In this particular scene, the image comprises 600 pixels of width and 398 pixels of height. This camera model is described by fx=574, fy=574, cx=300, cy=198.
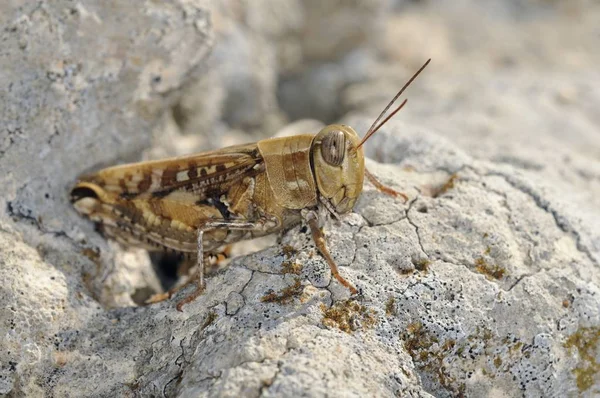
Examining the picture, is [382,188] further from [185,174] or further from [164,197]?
[164,197]

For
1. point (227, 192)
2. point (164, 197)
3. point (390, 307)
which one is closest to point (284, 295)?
point (390, 307)

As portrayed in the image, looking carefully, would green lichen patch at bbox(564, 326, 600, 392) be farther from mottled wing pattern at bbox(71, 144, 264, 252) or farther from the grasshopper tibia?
mottled wing pattern at bbox(71, 144, 264, 252)

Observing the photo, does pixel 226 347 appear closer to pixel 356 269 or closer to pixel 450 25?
pixel 356 269

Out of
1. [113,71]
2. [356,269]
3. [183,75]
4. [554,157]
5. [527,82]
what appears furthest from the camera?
[527,82]

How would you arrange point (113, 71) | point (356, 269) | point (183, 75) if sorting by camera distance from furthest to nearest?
point (183, 75) → point (113, 71) → point (356, 269)

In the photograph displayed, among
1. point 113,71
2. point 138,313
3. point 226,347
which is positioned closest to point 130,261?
point 138,313

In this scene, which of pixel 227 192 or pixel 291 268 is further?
pixel 227 192

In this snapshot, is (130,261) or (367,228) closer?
(367,228)
